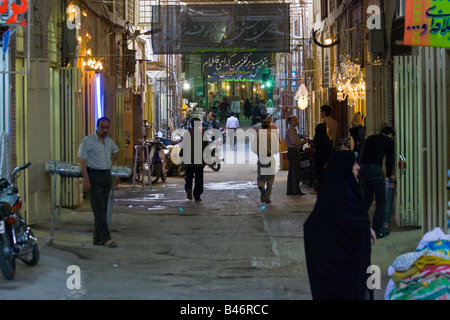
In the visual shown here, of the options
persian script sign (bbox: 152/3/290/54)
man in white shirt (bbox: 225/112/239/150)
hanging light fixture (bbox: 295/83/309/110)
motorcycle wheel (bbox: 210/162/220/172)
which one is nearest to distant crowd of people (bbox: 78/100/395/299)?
persian script sign (bbox: 152/3/290/54)

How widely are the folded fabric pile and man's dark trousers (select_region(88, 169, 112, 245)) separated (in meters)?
5.02

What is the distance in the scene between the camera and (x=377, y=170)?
34.5 feet

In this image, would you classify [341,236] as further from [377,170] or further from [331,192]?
[377,170]

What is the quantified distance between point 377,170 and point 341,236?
16.1 feet

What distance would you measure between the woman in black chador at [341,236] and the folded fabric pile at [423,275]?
0.27 metres

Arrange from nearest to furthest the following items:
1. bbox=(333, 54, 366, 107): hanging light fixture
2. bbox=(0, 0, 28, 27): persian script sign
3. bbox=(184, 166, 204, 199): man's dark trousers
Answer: bbox=(0, 0, 28, 27): persian script sign < bbox=(184, 166, 204, 199): man's dark trousers < bbox=(333, 54, 366, 107): hanging light fixture

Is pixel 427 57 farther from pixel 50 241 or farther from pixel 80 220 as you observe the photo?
pixel 80 220

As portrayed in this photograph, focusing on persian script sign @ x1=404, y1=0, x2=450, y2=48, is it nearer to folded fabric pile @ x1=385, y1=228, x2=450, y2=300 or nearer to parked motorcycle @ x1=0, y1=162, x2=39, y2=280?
folded fabric pile @ x1=385, y1=228, x2=450, y2=300

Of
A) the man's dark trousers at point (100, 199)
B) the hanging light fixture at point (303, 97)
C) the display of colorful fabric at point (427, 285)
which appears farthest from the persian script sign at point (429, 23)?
the hanging light fixture at point (303, 97)

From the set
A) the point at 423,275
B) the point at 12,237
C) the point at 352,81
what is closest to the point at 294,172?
the point at 352,81

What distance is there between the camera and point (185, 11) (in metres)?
19.3

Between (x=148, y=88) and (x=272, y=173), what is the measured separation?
15015mm

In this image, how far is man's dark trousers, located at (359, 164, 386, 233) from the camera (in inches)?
413
